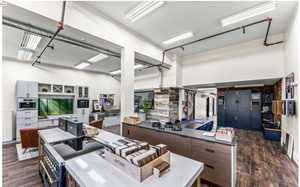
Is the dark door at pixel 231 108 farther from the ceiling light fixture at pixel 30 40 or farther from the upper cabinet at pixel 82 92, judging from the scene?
the ceiling light fixture at pixel 30 40

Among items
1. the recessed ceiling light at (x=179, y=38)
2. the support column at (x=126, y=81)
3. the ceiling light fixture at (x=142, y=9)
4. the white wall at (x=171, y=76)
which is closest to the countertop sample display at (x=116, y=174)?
the support column at (x=126, y=81)

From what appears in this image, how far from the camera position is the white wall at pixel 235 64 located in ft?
12.7

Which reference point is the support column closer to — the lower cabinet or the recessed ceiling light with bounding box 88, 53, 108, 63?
the lower cabinet

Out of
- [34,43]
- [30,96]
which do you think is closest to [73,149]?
[34,43]

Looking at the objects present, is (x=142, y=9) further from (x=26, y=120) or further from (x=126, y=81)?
(x=26, y=120)

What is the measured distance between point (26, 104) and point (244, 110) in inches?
402

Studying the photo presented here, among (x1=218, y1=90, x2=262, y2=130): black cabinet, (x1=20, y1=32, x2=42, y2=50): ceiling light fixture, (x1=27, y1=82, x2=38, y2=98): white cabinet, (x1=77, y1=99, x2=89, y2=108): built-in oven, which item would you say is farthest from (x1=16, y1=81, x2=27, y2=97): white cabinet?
(x1=218, y1=90, x2=262, y2=130): black cabinet

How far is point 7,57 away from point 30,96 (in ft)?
5.91

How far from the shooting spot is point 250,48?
4.21m

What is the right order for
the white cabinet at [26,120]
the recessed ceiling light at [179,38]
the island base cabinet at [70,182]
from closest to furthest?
the island base cabinet at [70,182], the recessed ceiling light at [179,38], the white cabinet at [26,120]

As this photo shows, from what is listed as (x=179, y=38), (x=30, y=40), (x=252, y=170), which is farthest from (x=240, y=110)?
(x=30, y=40)

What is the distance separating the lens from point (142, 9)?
9.09ft

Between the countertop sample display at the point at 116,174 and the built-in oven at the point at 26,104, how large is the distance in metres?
5.49

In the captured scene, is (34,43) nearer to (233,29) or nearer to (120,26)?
(120,26)
